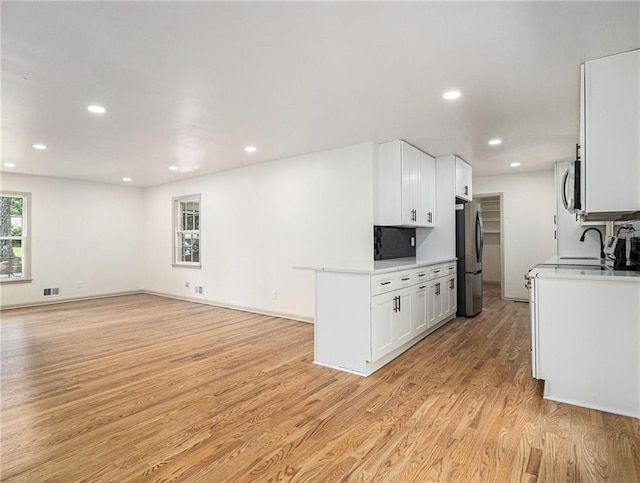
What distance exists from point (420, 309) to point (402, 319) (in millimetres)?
523

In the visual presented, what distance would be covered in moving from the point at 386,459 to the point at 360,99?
268 centimetres

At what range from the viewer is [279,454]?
1.97 metres

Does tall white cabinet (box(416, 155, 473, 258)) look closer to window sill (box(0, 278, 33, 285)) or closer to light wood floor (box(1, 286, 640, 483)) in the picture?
light wood floor (box(1, 286, 640, 483))

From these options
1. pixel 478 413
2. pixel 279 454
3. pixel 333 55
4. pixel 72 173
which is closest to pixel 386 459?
pixel 279 454

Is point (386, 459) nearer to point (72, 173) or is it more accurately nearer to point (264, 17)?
point (264, 17)

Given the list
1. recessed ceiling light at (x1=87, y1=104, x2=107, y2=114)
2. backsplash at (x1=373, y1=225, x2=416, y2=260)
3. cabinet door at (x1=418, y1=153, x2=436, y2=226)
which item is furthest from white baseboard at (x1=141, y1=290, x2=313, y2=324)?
recessed ceiling light at (x1=87, y1=104, x2=107, y2=114)

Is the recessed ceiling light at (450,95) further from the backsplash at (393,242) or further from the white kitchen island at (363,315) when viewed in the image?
the backsplash at (393,242)

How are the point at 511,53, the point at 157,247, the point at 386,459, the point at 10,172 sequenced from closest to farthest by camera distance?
the point at 386,459 < the point at 511,53 < the point at 10,172 < the point at 157,247

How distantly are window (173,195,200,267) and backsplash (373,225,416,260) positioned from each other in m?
3.86

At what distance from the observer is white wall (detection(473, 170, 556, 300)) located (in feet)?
20.9

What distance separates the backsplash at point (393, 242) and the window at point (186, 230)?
3.86 meters

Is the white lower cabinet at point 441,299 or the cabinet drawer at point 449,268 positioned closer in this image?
the white lower cabinet at point 441,299

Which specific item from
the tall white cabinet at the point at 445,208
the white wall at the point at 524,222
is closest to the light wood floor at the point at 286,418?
the tall white cabinet at the point at 445,208

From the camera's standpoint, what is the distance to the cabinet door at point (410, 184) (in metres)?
4.46
